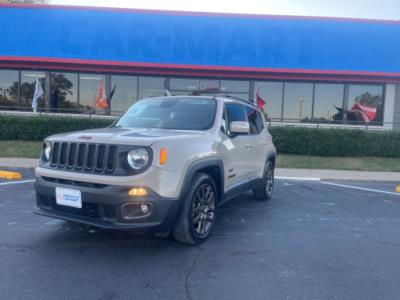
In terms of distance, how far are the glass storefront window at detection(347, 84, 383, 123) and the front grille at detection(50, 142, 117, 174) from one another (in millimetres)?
16424

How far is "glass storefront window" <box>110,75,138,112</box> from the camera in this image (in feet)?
59.1

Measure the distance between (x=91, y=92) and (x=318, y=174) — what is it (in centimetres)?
1218

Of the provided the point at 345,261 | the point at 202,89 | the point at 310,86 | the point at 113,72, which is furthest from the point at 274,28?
the point at 345,261

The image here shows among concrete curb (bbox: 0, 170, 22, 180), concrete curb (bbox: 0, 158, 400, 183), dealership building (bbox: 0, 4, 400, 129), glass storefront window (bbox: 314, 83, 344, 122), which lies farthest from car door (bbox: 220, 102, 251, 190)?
glass storefront window (bbox: 314, 83, 344, 122)

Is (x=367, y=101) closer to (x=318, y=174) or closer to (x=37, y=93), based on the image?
(x=318, y=174)

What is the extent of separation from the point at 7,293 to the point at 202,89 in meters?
15.5

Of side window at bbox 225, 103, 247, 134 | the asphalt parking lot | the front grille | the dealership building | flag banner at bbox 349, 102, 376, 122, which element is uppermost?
the dealership building

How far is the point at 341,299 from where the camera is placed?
3.22 metres

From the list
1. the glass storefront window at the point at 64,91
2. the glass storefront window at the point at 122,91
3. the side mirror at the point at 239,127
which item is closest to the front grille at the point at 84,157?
the side mirror at the point at 239,127

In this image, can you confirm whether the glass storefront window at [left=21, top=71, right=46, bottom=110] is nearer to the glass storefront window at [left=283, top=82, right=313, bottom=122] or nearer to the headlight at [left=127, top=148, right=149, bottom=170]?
the glass storefront window at [left=283, top=82, right=313, bottom=122]

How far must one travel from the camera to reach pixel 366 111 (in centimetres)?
1789

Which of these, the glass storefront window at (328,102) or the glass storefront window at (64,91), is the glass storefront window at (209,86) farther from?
the glass storefront window at (64,91)

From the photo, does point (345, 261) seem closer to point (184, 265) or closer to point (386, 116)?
point (184, 265)

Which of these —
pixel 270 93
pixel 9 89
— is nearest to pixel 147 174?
pixel 270 93
